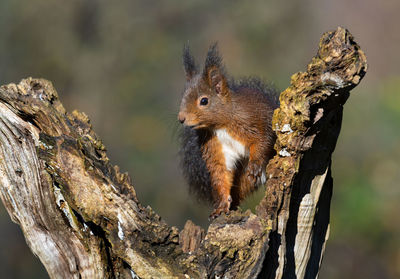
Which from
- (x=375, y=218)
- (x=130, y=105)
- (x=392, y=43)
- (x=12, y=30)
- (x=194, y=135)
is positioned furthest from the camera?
(x=392, y=43)

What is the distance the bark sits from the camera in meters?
2.16

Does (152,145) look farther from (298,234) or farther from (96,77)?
(298,234)

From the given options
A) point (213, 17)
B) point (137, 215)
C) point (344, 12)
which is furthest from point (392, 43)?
point (137, 215)

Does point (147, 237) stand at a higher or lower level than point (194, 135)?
lower

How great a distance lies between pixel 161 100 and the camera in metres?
7.99

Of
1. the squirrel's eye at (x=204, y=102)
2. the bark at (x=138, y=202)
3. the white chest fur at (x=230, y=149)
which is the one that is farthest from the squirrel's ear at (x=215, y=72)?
the bark at (x=138, y=202)

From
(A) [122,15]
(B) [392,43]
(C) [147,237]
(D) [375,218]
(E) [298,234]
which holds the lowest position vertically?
(C) [147,237]

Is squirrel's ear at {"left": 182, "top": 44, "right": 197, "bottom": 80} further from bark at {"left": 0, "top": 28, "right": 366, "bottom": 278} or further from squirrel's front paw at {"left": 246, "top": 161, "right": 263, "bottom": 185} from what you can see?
bark at {"left": 0, "top": 28, "right": 366, "bottom": 278}

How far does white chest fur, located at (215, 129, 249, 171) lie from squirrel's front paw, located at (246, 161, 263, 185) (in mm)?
100

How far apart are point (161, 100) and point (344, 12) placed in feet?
11.3

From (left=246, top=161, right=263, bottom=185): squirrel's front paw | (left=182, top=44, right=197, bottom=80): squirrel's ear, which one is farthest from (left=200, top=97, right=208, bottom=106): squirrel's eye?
(left=246, top=161, right=263, bottom=185): squirrel's front paw

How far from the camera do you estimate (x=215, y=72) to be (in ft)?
10.6

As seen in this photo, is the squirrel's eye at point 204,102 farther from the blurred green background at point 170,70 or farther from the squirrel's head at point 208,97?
the blurred green background at point 170,70

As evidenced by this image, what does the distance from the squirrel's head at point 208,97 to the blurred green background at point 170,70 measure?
341 centimetres
